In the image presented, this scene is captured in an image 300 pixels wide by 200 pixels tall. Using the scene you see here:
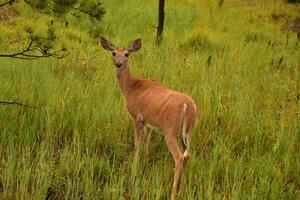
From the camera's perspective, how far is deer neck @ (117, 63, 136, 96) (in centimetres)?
625

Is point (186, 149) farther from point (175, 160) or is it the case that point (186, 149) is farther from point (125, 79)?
point (125, 79)

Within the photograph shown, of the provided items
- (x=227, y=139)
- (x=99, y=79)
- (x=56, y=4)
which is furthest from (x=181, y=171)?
(x=99, y=79)

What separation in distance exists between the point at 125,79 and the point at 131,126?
0.60 meters

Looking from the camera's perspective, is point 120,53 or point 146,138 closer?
point 146,138

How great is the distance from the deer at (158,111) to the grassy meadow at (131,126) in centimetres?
27

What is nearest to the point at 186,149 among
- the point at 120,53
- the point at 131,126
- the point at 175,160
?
the point at 175,160

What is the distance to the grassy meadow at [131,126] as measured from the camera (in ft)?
15.9

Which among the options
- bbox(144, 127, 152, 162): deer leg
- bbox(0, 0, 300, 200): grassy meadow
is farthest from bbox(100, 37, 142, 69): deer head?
bbox(144, 127, 152, 162): deer leg

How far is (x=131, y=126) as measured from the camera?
6367mm

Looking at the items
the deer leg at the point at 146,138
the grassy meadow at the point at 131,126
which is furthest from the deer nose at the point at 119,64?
the deer leg at the point at 146,138

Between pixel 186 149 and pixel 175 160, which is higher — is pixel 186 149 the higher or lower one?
the higher one

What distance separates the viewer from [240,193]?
4.81 metres

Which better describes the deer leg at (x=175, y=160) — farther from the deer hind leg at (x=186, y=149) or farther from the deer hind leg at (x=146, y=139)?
the deer hind leg at (x=146, y=139)

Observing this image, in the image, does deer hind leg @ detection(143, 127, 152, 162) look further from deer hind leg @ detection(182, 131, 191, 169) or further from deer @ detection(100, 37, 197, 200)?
deer hind leg @ detection(182, 131, 191, 169)
